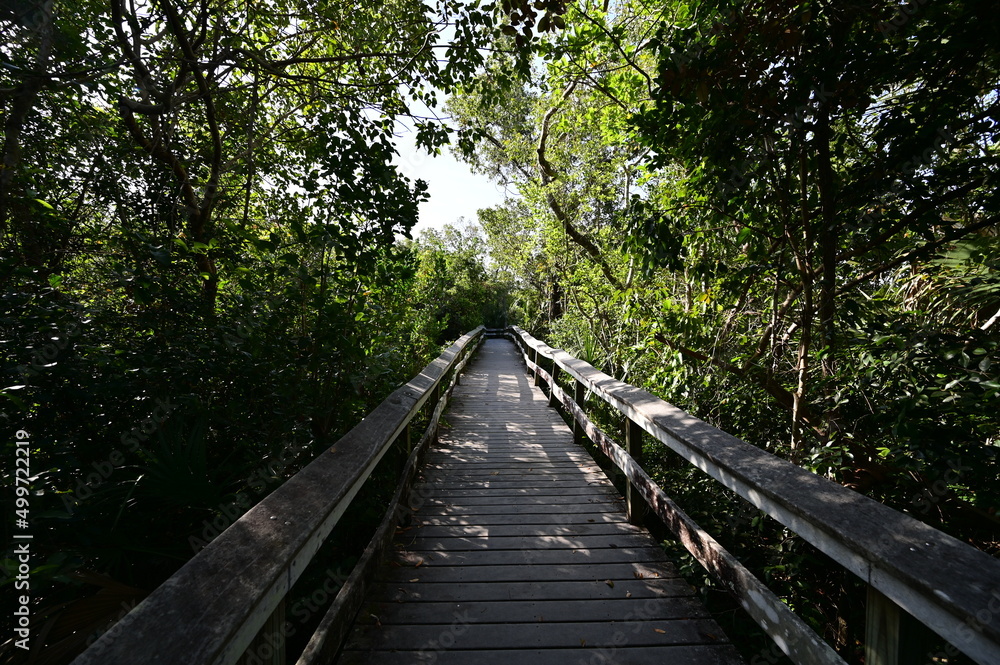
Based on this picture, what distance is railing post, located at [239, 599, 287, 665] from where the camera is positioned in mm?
1228

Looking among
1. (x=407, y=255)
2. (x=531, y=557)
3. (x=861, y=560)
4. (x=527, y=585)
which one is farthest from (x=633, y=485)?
(x=407, y=255)

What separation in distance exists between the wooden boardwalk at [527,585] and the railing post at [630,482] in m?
0.09

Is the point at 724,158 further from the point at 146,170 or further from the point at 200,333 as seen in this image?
the point at 146,170

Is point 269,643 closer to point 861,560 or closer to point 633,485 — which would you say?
point 861,560

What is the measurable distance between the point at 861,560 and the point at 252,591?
5.16 ft

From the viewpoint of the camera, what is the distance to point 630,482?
10.2ft

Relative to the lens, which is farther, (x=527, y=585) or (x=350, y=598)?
(x=527, y=585)

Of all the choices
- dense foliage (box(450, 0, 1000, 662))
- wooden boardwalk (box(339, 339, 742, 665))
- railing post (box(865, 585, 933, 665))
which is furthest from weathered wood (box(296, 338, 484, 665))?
dense foliage (box(450, 0, 1000, 662))

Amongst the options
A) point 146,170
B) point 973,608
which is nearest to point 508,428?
point 146,170

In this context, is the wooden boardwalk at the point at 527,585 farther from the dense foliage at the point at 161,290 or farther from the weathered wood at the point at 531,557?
the dense foliage at the point at 161,290

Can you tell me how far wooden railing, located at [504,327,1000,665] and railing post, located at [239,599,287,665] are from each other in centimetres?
157

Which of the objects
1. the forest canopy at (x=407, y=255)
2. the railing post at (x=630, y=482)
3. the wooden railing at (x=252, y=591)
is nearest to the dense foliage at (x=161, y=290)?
the forest canopy at (x=407, y=255)

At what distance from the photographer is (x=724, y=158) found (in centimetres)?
273

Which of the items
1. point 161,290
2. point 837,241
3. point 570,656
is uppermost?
point 837,241
